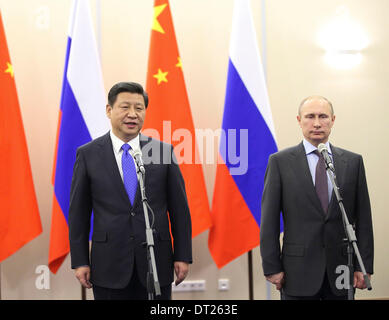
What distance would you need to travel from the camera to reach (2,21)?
3.46m

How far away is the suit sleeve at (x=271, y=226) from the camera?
232cm

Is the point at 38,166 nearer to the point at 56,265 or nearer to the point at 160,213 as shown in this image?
the point at 56,265

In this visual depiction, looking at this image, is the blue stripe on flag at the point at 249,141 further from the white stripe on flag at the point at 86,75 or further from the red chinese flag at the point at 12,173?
the red chinese flag at the point at 12,173

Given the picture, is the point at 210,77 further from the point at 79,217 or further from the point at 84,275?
the point at 84,275

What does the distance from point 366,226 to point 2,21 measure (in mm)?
3056

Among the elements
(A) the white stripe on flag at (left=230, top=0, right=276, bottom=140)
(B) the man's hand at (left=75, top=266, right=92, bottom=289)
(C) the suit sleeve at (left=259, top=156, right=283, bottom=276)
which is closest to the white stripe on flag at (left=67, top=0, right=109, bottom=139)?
(A) the white stripe on flag at (left=230, top=0, right=276, bottom=140)

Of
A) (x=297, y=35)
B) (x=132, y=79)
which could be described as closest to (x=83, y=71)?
(x=132, y=79)

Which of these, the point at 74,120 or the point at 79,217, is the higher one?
the point at 74,120

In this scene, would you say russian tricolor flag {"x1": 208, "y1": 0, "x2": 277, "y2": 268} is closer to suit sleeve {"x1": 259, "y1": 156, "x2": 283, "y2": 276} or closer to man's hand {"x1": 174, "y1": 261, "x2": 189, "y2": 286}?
suit sleeve {"x1": 259, "y1": 156, "x2": 283, "y2": 276}

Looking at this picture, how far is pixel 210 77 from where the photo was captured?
3.79 m

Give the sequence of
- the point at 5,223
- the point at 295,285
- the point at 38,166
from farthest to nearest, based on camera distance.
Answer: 1. the point at 38,166
2. the point at 5,223
3. the point at 295,285

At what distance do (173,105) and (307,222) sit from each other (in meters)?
1.56

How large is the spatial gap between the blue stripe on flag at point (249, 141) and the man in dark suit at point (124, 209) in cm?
108

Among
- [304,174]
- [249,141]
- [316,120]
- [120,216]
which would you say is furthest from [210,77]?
[120,216]
